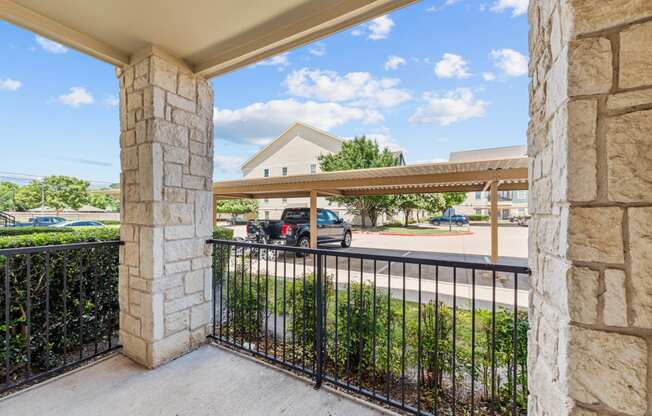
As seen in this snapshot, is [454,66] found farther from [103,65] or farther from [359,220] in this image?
[359,220]

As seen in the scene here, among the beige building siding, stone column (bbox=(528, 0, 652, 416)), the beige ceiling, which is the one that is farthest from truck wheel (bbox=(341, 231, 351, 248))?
the beige building siding

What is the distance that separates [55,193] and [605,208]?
36615mm

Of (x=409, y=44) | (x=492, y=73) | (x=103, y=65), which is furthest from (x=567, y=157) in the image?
(x=492, y=73)

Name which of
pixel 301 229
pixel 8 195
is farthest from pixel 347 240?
pixel 8 195

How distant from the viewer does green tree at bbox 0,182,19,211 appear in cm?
2755

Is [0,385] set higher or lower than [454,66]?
lower

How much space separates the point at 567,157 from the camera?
818 millimetres

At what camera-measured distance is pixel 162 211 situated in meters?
2.31

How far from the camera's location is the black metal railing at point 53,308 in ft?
6.63

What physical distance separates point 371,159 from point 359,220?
501cm

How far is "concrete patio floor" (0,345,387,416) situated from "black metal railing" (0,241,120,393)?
0.22m

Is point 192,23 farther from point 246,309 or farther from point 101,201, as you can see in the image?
point 101,201

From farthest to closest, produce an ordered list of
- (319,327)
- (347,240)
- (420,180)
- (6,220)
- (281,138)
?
(281,138) < (347,240) < (6,220) < (420,180) < (319,327)

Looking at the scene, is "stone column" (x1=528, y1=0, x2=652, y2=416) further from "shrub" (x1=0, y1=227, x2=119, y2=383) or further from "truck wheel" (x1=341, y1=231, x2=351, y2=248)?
"truck wheel" (x1=341, y1=231, x2=351, y2=248)
